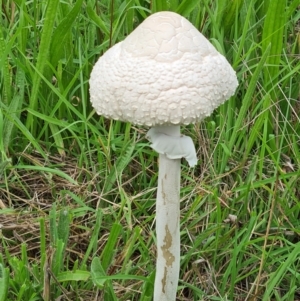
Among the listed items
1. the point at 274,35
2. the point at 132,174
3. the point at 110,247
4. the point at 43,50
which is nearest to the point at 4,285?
the point at 110,247

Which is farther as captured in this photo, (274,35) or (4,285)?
(274,35)

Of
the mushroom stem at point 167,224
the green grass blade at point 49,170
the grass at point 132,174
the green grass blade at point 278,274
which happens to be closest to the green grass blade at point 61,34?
the grass at point 132,174

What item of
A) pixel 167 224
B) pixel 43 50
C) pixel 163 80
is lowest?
pixel 167 224

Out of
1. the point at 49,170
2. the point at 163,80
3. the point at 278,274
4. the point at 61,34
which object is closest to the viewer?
the point at 163,80

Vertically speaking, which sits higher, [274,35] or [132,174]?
[274,35]

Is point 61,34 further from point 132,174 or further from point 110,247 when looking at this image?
point 110,247

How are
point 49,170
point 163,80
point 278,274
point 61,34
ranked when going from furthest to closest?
point 61,34
point 49,170
point 278,274
point 163,80

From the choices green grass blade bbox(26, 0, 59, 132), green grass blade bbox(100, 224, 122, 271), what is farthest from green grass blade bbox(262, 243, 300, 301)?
green grass blade bbox(26, 0, 59, 132)

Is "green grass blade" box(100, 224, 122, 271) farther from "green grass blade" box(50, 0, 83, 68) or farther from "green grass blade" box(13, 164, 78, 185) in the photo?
"green grass blade" box(50, 0, 83, 68)
